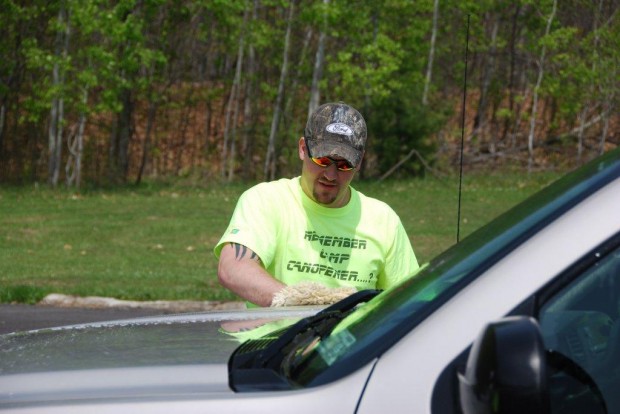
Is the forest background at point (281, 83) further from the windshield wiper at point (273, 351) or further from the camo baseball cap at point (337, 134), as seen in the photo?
the windshield wiper at point (273, 351)

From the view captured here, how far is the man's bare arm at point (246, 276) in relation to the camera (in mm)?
4410

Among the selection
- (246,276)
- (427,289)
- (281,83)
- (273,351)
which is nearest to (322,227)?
(246,276)

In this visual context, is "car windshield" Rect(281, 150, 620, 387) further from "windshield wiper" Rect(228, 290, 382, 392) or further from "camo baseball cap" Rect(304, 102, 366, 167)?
"camo baseball cap" Rect(304, 102, 366, 167)

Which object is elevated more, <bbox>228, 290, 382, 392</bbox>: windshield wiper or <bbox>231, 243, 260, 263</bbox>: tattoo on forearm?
<bbox>228, 290, 382, 392</bbox>: windshield wiper

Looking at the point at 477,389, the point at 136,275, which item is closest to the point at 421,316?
the point at 477,389

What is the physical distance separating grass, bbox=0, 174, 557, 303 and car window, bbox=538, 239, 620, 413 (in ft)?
A: 39.3

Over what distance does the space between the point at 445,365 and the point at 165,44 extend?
40761mm

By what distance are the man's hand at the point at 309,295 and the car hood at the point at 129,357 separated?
1.09 ft

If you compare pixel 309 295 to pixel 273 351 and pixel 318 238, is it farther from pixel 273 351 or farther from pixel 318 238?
pixel 273 351

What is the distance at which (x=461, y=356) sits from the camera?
2.20 metres

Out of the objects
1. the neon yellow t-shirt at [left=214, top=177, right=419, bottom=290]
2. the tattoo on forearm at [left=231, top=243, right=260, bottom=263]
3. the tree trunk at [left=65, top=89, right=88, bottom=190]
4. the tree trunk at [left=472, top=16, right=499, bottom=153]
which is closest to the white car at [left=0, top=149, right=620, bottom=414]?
the tattoo on forearm at [left=231, top=243, right=260, bottom=263]

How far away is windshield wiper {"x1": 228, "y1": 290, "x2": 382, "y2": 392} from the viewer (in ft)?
7.90

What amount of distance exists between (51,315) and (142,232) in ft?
29.6

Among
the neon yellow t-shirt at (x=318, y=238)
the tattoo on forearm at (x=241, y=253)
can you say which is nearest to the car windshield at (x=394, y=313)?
the tattoo on forearm at (x=241, y=253)
